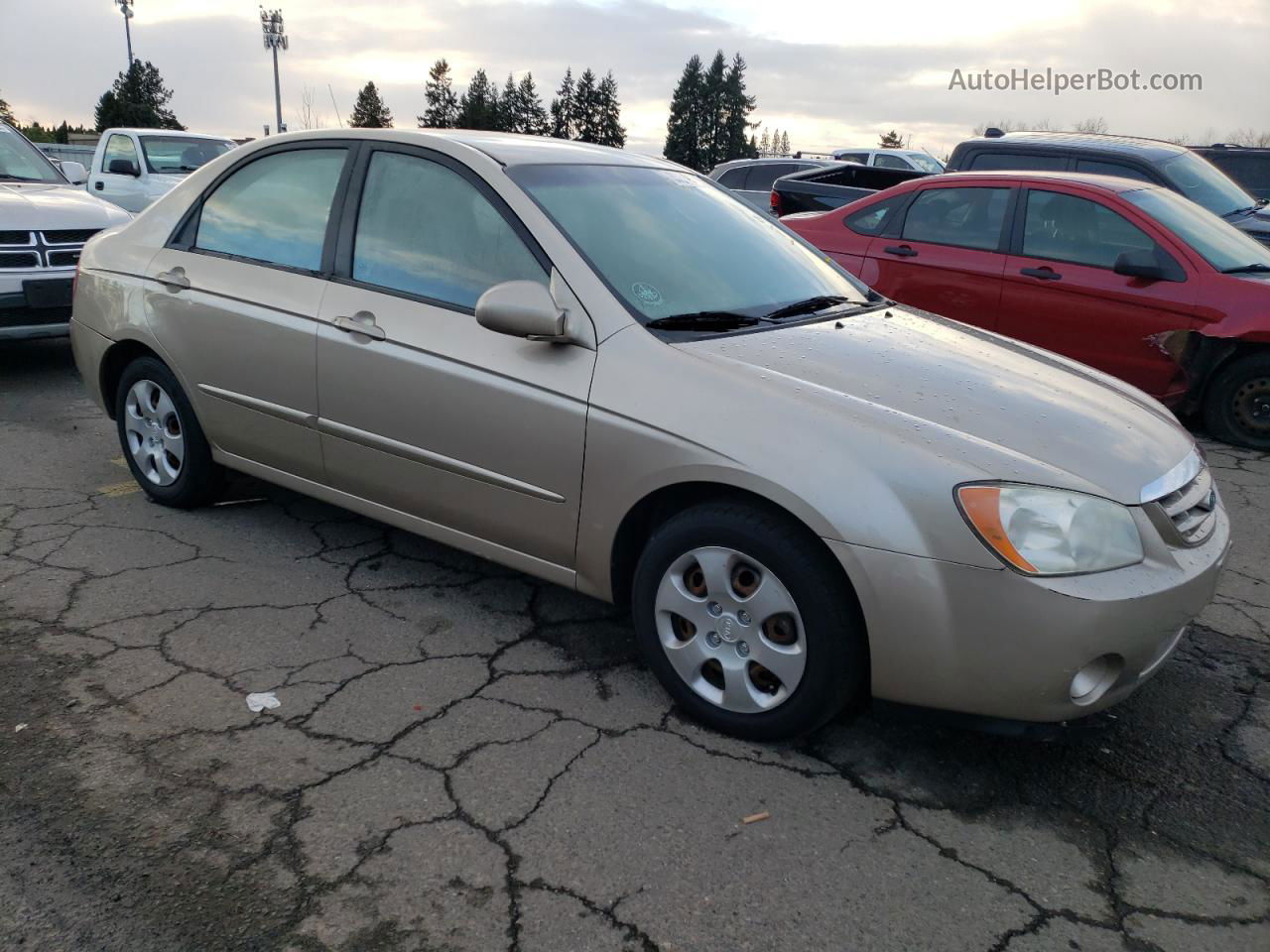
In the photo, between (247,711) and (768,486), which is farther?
(247,711)

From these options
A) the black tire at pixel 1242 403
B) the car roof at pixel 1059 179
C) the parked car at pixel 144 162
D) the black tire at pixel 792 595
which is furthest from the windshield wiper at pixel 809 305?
the parked car at pixel 144 162

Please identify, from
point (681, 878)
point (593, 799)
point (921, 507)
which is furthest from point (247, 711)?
point (921, 507)

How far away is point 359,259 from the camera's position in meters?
3.67

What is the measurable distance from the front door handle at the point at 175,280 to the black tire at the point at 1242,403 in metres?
5.82

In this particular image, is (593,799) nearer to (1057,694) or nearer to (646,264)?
(1057,694)

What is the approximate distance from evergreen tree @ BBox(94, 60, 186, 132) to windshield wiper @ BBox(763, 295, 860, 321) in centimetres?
5244

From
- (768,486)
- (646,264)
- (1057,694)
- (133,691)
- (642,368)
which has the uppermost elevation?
(646,264)

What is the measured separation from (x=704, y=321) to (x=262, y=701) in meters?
1.76

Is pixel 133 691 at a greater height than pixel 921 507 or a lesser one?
lesser

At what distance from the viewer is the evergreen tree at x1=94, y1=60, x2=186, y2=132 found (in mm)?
48941

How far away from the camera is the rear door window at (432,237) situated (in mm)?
3340

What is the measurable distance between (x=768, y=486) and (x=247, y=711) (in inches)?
65.2

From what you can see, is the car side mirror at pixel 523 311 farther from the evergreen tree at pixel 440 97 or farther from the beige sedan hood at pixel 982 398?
the evergreen tree at pixel 440 97

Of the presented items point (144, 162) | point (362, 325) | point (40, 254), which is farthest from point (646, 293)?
point (144, 162)
